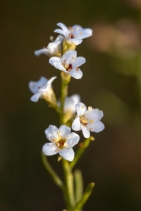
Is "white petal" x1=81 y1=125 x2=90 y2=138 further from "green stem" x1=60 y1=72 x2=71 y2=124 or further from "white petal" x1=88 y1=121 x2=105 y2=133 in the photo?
"green stem" x1=60 y1=72 x2=71 y2=124

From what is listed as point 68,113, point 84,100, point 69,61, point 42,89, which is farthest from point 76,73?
point 84,100

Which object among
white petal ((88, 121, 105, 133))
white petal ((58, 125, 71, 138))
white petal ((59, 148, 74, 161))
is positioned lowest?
white petal ((59, 148, 74, 161))

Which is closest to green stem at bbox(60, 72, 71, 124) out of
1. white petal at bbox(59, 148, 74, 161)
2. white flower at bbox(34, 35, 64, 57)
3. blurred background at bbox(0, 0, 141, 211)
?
white flower at bbox(34, 35, 64, 57)

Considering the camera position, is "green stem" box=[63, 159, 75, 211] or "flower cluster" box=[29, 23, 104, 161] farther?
"green stem" box=[63, 159, 75, 211]

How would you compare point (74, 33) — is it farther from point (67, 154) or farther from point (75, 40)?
point (67, 154)

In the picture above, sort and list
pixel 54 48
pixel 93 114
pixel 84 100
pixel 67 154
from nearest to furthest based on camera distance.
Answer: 1. pixel 67 154
2. pixel 93 114
3. pixel 54 48
4. pixel 84 100

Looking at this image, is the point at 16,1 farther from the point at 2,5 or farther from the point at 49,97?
the point at 49,97

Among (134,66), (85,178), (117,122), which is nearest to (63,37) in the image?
(134,66)

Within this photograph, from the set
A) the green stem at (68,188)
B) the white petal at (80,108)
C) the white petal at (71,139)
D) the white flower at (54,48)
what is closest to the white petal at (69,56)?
the white flower at (54,48)

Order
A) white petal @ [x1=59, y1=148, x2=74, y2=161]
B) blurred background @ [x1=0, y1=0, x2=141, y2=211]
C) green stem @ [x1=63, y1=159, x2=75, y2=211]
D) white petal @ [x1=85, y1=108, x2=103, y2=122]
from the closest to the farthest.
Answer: white petal @ [x1=59, y1=148, x2=74, y2=161] < white petal @ [x1=85, y1=108, x2=103, y2=122] < green stem @ [x1=63, y1=159, x2=75, y2=211] < blurred background @ [x1=0, y1=0, x2=141, y2=211]
